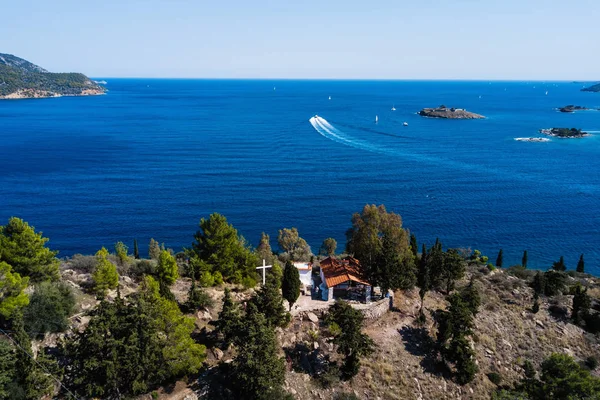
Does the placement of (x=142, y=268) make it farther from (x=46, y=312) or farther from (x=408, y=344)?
(x=408, y=344)

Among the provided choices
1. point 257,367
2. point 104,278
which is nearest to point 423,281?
point 257,367

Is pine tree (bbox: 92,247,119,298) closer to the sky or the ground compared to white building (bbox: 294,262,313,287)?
closer to the sky

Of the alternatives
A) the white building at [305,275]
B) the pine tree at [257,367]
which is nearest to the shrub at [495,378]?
the white building at [305,275]

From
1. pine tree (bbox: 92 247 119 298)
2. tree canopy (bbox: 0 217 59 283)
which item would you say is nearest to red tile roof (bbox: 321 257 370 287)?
pine tree (bbox: 92 247 119 298)

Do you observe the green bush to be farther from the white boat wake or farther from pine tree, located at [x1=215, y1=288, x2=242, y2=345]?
the white boat wake

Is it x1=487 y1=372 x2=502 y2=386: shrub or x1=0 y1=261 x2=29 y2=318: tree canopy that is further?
x1=487 y1=372 x2=502 y2=386: shrub

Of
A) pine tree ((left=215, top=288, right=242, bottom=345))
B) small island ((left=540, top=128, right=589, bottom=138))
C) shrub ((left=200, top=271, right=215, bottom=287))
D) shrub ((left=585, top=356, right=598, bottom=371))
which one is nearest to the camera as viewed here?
pine tree ((left=215, top=288, right=242, bottom=345))

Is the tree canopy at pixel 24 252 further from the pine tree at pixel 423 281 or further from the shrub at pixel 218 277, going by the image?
the pine tree at pixel 423 281
